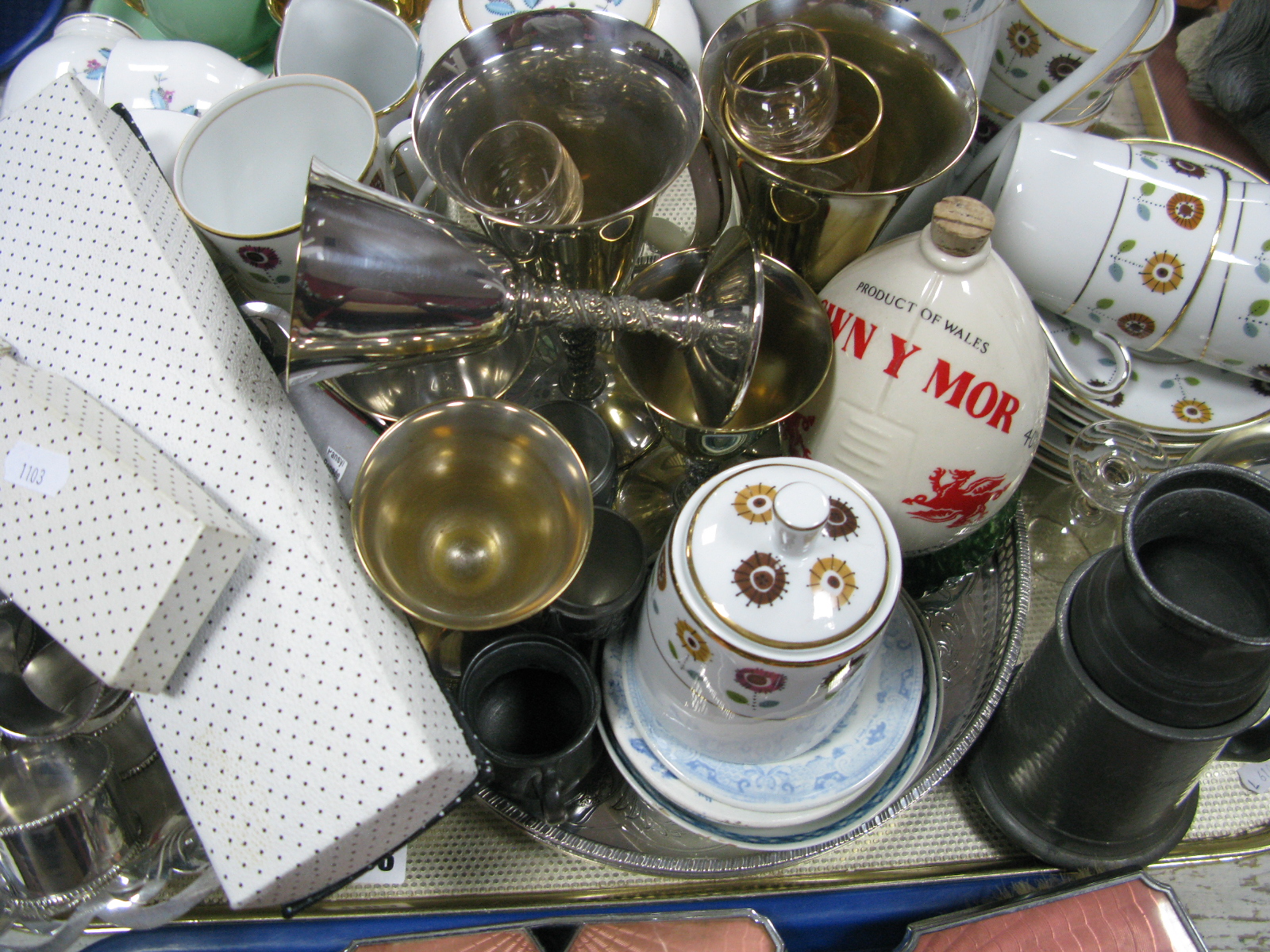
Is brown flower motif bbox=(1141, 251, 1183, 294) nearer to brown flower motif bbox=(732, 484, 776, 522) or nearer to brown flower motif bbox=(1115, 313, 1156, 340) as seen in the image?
brown flower motif bbox=(1115, 313, 1156, 340)

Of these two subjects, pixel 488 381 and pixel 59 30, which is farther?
pixel 59 30

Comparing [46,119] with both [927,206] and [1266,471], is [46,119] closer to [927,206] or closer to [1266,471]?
[927,206]

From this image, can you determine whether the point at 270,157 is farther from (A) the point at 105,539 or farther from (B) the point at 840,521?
(B) the point at 840,521

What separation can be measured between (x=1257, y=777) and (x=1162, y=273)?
28cm

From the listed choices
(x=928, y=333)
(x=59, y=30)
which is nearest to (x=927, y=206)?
(x=928, y=333)

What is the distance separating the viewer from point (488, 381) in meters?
0.49

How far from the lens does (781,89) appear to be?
1.44 ft

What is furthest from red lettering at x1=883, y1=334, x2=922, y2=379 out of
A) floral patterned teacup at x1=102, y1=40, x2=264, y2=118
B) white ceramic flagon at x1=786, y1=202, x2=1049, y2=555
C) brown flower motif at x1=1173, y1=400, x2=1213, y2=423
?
floral patterned teacup at x1=102, y1=40, x2=264, y2=118

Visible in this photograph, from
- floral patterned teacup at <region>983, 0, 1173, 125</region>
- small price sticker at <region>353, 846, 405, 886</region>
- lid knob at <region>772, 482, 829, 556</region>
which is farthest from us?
floral patterned teacup at <region>983, 0, 1173, 125</region>

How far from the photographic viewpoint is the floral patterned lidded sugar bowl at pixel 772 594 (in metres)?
0.33

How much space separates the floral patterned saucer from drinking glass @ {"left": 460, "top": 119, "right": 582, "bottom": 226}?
29cm

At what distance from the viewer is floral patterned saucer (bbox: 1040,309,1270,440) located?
49cm

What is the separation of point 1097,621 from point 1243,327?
0.72ft

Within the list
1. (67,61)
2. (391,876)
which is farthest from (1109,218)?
(67,61)
